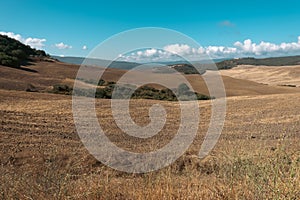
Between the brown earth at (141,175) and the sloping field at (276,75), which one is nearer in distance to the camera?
the brown earth at (141,175)

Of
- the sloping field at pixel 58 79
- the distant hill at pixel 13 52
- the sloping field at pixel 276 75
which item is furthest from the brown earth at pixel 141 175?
the sloping field at pixel 276 75

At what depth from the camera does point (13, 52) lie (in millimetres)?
79938

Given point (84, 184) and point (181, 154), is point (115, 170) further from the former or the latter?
point (84, 184)

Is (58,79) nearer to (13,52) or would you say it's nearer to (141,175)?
(13,52)

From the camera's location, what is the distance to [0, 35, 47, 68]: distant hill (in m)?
67.8

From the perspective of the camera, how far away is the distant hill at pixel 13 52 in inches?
2670

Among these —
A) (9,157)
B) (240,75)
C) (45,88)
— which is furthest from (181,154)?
(240,75)

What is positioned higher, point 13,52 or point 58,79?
point 13,52

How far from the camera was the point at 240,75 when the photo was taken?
140 meters

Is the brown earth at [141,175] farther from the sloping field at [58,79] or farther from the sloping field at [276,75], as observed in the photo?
the sloping field at [276,75]

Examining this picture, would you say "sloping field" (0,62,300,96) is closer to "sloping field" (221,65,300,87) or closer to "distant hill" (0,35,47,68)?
"distant hill" (0,35,47,68)

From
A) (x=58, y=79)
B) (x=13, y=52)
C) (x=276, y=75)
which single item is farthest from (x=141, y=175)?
(x=276, y=75)

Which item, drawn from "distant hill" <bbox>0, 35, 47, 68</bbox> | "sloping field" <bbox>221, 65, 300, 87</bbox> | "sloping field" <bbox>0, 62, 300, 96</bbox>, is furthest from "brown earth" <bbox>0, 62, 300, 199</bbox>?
"sloping field" <bbox>221, 65, 300, 87</bbox>

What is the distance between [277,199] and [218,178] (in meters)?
1.84
